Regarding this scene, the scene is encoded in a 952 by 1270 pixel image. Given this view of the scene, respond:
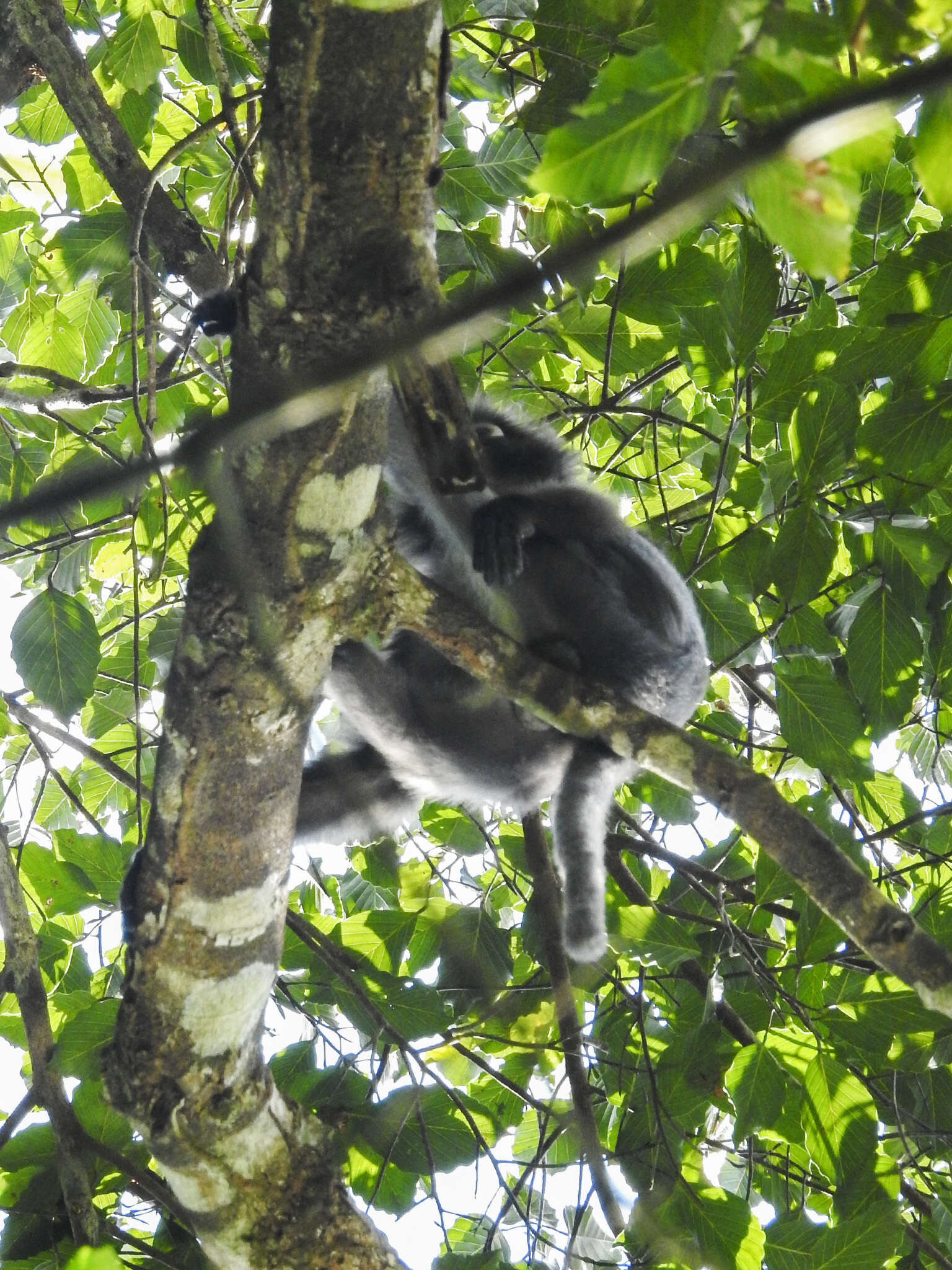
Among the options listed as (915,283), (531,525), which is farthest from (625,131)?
(531,525)

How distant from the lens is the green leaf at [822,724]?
7.47 ft

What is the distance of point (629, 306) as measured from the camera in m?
2.57

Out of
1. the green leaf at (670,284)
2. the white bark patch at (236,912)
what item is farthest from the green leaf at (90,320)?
the white bark patch at (236,912)

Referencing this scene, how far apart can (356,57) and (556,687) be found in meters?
1.09

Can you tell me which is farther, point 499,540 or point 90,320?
point 90,320

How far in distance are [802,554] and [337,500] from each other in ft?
3.37

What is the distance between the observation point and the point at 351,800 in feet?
10.1

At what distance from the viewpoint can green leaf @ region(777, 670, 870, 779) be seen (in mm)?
2277

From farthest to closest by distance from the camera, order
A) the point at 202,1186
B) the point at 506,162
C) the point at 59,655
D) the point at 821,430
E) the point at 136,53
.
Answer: the point at 506,162 → the point at 136,53 → the point at 59,655 → the point at 821,430 → the point at 202,1186

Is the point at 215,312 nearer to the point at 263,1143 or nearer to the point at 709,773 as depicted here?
the point at 709,773

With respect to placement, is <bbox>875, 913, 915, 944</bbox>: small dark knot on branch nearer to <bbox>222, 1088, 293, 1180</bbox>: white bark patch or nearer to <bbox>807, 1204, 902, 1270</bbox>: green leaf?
<bbox>807, 1204, 902, 1270</bbox>: green leaf

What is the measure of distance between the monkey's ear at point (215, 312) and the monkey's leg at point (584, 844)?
1.26m

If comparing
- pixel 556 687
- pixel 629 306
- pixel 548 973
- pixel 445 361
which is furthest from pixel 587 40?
pixel 548 973

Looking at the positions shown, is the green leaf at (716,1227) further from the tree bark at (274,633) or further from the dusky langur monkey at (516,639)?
the dusky langur monkey at (516,639)
